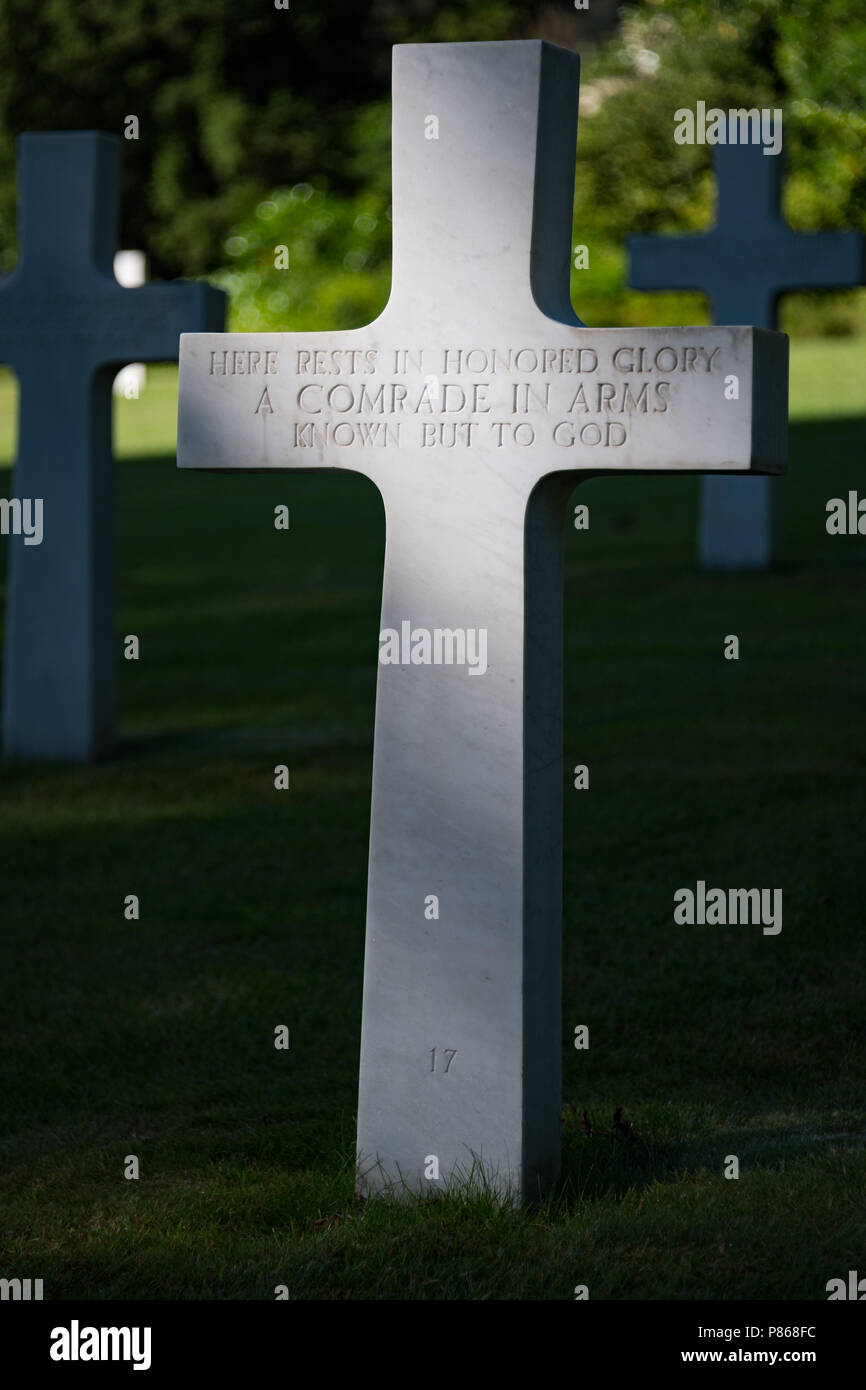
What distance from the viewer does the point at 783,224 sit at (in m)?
13.9

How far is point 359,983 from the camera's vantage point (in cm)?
604

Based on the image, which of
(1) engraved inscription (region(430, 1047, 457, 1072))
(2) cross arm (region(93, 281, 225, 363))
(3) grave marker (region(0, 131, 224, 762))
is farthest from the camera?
(3) grave marker (region(0, 131, 224, 762))

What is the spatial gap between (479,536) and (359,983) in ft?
→ 7.59

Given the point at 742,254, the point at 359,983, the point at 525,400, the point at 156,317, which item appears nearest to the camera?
the point at 525,400

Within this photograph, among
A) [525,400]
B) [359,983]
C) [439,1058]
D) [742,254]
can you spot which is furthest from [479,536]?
[742,254]

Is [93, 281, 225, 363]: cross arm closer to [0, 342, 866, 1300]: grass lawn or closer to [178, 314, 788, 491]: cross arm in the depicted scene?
[0, 342, 866, 1300]: grass lawn

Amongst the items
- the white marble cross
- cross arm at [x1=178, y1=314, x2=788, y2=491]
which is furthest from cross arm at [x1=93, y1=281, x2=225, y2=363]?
the white marble cross

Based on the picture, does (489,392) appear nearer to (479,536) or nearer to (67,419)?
(479,536)

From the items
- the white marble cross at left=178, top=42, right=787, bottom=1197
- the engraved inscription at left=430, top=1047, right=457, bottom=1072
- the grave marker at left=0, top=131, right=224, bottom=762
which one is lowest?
the engraved inscription at left=430, top=1047, right=457, bottom=1072

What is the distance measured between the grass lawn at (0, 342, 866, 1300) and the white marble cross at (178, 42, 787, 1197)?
29 cm

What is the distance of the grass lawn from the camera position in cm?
394

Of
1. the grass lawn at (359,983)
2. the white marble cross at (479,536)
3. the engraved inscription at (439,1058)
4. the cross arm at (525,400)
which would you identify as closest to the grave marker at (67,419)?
the grass lawn at (359,983)

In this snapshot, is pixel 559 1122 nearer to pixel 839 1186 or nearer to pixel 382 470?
pixel 839 1186
